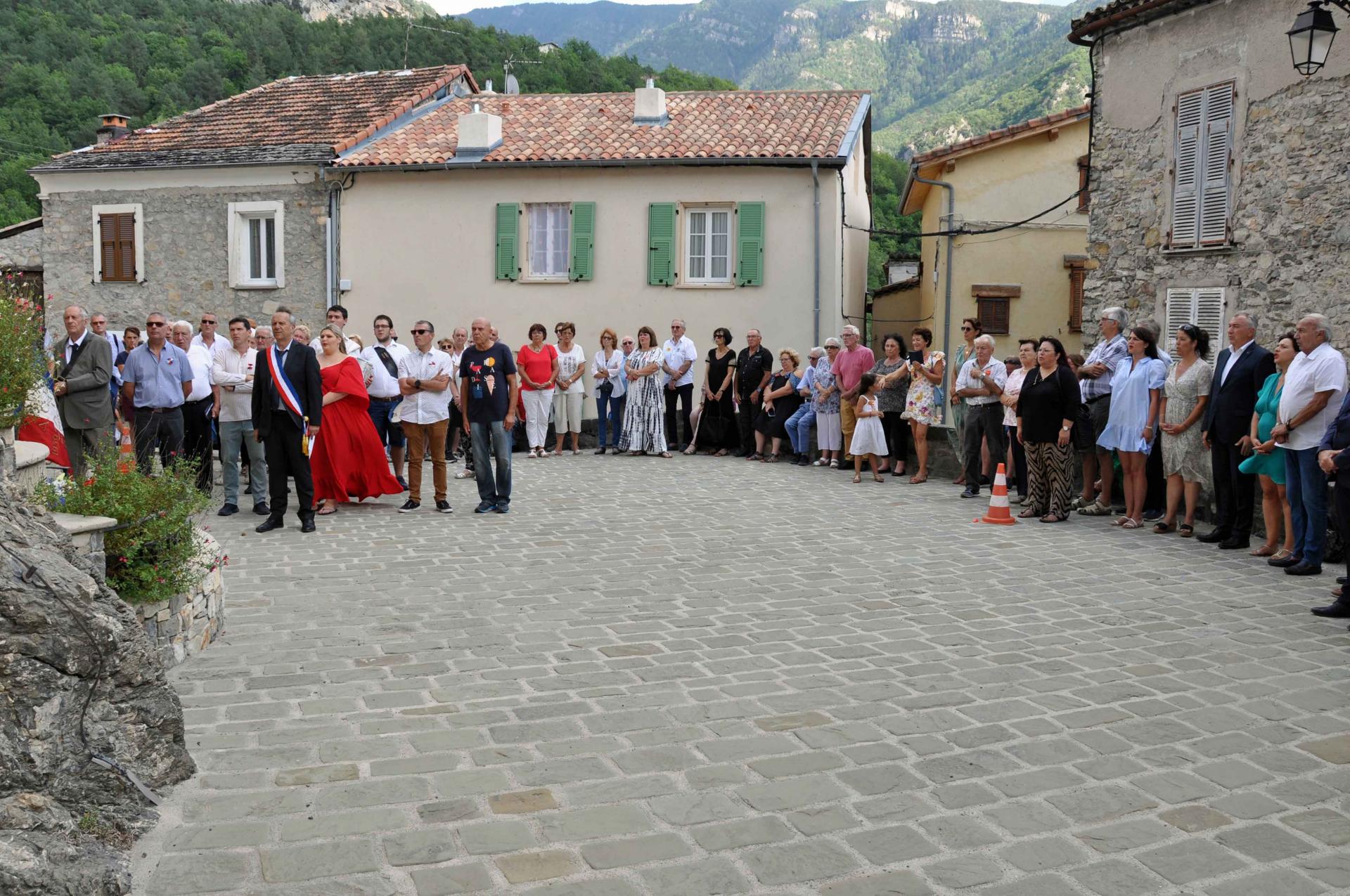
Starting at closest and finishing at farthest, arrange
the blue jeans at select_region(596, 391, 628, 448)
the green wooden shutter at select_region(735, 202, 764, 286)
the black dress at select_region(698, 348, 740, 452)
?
the black dress at select_region(698, 348, 740, 452) → the blue jeans at select_region(596, 391, 628, 448) → the green wooden shutter at select_region(735, 202, 764, 286)

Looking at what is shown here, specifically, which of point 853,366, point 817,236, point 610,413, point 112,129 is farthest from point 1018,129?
point 112,129

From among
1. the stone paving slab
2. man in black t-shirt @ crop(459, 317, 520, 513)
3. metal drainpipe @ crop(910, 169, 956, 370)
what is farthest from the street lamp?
metal drainpipe @ crop(910, 169, 956, 370)

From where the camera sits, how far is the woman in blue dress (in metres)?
10.8

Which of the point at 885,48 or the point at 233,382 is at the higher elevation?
the point at 885,48

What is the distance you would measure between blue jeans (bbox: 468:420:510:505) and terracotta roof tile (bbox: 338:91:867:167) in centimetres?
1098

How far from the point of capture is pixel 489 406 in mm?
11312

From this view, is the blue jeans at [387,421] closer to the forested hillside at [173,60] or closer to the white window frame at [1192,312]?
the white window frame at [1192,312]

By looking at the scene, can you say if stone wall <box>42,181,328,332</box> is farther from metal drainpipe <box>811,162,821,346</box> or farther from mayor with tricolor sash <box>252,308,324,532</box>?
mayor with tricolor sash <box>252,308,324,532</box>

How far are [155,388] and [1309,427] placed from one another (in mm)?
9711

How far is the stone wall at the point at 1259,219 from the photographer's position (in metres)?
12.0

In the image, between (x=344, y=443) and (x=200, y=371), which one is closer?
(x=344, y=443)

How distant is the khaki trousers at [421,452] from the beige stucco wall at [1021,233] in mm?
15495

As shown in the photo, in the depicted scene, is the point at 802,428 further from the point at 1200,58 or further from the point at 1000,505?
the point at 1200,58

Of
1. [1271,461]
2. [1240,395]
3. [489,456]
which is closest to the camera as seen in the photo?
[1271,461]
